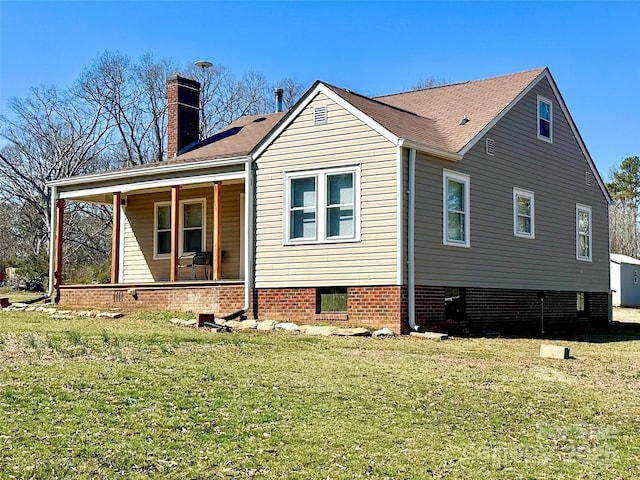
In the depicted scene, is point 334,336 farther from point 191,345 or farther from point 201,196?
point 201,196

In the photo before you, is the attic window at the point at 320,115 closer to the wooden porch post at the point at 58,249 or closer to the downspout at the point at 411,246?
the downspout at the point at 411,246

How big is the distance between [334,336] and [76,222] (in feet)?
92.9

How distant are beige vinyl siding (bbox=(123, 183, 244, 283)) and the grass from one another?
735 cm

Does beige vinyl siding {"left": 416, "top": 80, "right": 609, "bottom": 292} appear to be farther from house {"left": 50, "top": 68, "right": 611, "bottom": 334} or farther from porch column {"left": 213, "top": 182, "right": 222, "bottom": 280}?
porch column {"left": 213, "top": 182, "right": 222, "bottom": 280}

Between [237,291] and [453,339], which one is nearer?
[453,339]

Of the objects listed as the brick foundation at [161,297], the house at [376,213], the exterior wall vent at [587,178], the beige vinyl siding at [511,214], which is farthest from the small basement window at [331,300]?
the exterior wall vent at [587,178]

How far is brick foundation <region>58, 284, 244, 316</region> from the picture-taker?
15.8m

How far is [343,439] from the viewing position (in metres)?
6.08

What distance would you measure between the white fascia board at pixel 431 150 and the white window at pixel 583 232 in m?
6.27

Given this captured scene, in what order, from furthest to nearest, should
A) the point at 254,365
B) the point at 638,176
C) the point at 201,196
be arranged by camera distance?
the point at 638,176 < the point at 201,196 < the point at 254,365

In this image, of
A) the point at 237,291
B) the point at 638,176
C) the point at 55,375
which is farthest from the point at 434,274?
the point at 638,176

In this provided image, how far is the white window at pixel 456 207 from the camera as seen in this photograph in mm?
15273

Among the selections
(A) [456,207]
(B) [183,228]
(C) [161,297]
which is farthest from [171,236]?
(A) [456,207]

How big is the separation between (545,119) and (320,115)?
6.80 metres
